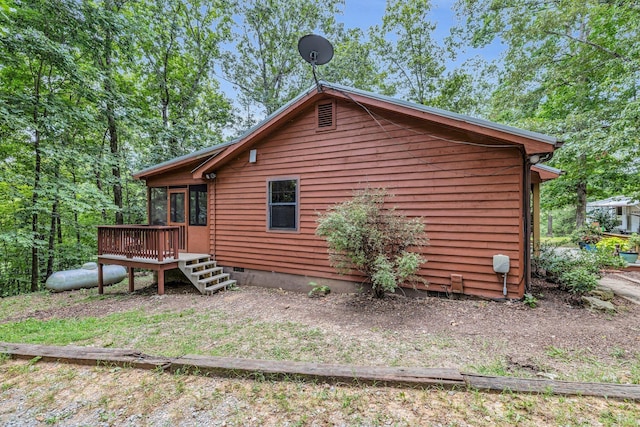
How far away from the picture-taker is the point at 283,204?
695 centimetres

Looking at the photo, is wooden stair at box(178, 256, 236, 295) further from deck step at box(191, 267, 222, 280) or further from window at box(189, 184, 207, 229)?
window at box(189, 184, 207, 229)

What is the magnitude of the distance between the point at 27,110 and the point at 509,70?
17.3 metres

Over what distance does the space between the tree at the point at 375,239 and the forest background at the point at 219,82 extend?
246 inches

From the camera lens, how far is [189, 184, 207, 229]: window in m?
8.20

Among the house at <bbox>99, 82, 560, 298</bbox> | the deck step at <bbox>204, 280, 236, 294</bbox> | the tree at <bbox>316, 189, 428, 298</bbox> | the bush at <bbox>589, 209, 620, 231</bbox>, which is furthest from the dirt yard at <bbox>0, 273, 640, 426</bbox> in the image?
the bush at <bbox>589, 209, 620, 231</bbox>

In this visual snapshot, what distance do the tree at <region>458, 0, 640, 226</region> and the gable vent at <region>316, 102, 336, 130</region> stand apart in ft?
22.6

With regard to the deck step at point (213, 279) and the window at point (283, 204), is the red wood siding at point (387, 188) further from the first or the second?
the deck step at point (213, 279)

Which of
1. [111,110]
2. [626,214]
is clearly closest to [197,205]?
[111,110]

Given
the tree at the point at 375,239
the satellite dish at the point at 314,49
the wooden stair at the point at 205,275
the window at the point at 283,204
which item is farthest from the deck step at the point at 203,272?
the satellite dish at the point at 314,49

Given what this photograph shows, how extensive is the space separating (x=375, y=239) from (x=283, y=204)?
2935 millimetres

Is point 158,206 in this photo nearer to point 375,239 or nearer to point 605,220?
point 375,239

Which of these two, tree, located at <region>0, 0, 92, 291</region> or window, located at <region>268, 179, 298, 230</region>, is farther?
tree, located at <region>0, 0, 92, 291</region>

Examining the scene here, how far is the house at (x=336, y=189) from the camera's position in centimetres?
477

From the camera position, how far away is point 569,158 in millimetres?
8688
